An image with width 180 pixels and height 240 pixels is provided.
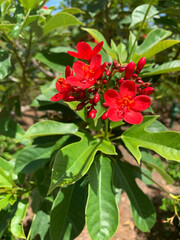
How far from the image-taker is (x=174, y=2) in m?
1.55

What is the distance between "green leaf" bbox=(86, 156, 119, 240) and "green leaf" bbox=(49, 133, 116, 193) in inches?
5.6

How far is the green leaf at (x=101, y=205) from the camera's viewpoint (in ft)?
3.61

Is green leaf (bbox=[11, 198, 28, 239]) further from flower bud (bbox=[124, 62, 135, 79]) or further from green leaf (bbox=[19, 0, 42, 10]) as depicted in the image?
green leaf (bbox=[19, 0, 42, 10])

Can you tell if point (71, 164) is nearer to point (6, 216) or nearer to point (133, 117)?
point (133, 117)

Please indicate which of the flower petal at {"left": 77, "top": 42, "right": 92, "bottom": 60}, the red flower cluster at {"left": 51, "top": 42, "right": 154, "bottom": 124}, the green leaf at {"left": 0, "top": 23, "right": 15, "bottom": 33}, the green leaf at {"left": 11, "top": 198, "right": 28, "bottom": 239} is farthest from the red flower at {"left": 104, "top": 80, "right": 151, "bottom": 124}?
the green leaf at {"left": 11, "top": 198, "right": 28, "bottom": 239}

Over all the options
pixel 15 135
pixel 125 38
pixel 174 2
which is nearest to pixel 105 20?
pixel 125 38

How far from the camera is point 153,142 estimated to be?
1.12 m

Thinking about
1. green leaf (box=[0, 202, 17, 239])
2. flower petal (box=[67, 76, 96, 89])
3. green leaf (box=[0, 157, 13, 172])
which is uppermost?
flower petal (box=[67, 76, 96, 89])

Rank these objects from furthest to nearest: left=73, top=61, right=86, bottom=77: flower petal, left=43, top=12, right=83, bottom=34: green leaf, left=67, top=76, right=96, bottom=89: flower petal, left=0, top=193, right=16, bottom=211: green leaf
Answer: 1. left=43, top=12, right=83, bottom=34: green leaf
2. left=0, top=193, right=16, bottom=211: green leaf
3. left=73, top=61, right=86, bottom=77: flower petal
4. left=67, top=76, right=96, bottom=89: flower petal

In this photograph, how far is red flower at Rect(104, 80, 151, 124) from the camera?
0.93m

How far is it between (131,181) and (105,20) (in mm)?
1638

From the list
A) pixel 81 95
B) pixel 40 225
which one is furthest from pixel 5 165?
pixel 81 95

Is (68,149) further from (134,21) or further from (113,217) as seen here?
(134,21)

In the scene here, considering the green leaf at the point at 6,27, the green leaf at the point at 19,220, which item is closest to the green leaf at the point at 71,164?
the green leaf at the point at 19,220
